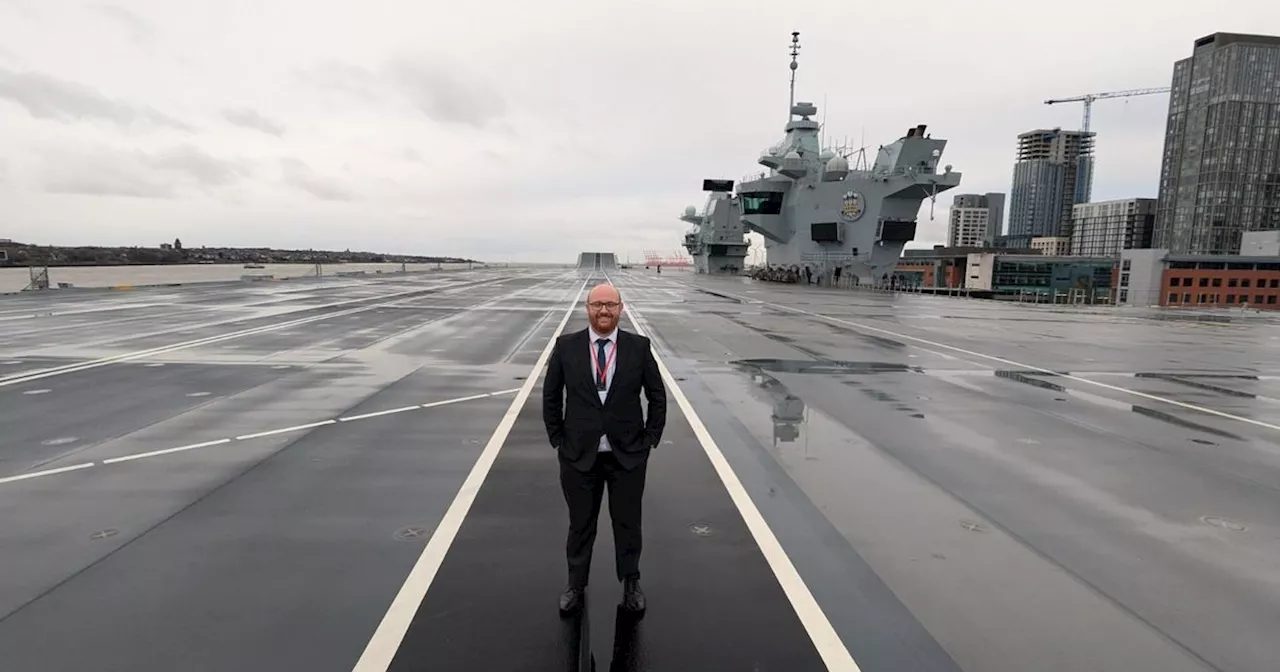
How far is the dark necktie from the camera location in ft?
12.4

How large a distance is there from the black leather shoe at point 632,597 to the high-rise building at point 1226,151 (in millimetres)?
198083

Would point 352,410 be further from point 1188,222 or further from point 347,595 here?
point 1188,222

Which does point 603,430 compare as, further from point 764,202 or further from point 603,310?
point 764,202

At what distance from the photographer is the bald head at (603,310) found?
3.66 m

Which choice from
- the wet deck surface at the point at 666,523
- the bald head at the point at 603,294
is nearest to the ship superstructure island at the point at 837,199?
the wet deck surface at the point at 666,523

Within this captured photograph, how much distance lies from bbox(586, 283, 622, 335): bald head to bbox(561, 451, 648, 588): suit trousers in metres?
0.76

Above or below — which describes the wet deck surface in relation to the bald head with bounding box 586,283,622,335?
below

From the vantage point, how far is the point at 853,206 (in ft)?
177

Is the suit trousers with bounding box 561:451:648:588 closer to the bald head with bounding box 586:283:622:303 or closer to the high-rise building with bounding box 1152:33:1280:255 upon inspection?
the bald head with bounding box 586:283:622:303

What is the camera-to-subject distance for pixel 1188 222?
15925cm

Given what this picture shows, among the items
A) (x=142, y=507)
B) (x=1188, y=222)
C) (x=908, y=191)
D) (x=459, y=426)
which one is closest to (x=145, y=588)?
(x=142, y=507)

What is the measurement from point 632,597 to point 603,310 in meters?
1.76

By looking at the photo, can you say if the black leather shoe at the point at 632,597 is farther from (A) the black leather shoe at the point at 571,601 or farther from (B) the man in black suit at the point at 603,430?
(A) the black leather shoe at the point at 571,601

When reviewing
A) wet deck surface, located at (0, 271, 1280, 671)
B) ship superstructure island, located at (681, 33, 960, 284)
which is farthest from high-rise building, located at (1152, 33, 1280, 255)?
wet deck surface, located at (0, 271, 1280, 671)
